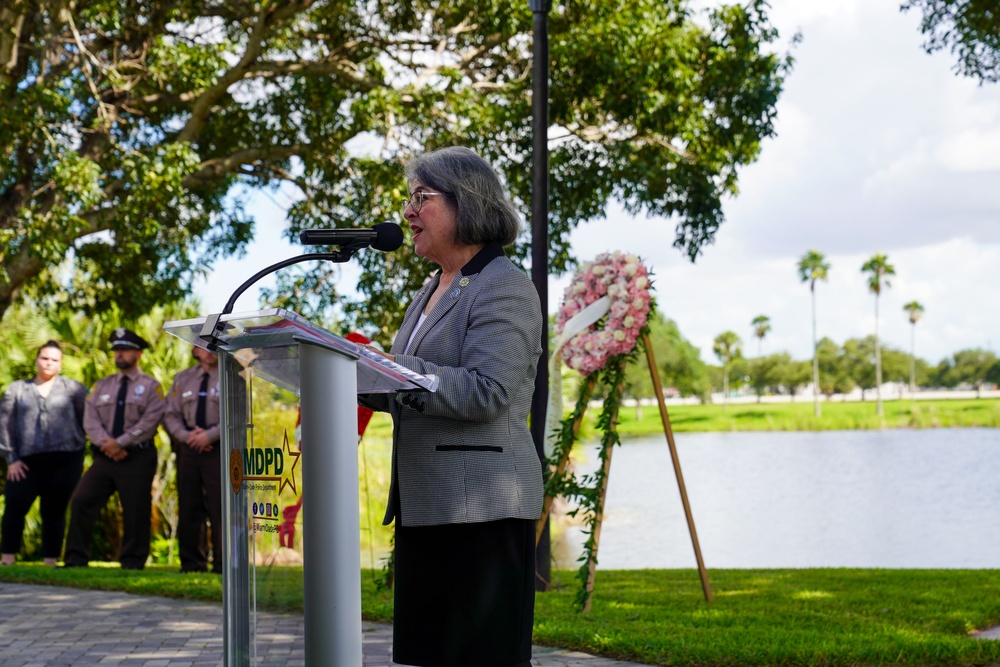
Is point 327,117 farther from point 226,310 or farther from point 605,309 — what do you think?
point 226,310

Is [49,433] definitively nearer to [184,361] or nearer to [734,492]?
[184,361]

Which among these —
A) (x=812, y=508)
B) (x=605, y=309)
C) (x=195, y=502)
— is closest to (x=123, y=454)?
(x=195, y=502)

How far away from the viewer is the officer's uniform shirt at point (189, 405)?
33.9 ft

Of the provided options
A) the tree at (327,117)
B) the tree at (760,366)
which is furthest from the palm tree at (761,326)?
the tree at (327,117)

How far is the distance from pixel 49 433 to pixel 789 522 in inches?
1164

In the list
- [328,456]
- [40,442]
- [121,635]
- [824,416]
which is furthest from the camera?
[824,416]

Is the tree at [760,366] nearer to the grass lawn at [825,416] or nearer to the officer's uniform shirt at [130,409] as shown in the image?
the grass lawn at [825,416]

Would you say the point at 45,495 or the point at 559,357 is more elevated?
the point at 559,357

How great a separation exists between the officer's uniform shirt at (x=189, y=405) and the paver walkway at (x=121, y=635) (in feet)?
7.15

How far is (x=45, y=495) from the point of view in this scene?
36.9ft

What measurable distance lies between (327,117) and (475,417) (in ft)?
37.6

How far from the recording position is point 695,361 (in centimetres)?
12094

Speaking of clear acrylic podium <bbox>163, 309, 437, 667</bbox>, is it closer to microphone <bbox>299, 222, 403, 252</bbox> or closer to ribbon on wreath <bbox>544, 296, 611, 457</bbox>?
microphone <bbox>299, 222, 403, 252</bbox>

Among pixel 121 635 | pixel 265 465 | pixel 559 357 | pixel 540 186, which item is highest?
pixel 540 186
